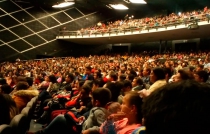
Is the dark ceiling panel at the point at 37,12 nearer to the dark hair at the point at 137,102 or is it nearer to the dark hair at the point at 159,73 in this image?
the dark hair at the point at 159,73

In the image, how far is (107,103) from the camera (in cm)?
274

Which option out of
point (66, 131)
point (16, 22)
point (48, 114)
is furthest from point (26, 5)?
point (66, 131)

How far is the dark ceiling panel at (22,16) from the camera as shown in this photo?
19.3 m

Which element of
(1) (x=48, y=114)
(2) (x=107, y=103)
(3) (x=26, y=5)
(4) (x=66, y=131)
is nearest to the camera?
(2) (x=107, y=103)

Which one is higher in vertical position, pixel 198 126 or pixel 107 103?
pixel 198 126

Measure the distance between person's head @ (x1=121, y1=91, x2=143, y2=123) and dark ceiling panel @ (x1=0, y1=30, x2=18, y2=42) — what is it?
18510mm

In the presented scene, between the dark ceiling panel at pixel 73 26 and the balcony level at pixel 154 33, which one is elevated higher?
the dark ceiling panel at pixel 73 26

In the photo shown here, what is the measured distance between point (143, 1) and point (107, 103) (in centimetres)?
1752

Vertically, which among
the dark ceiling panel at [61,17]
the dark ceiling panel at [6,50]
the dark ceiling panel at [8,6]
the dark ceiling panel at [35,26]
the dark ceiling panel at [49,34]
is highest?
the dark ceiling panel at [8,6]

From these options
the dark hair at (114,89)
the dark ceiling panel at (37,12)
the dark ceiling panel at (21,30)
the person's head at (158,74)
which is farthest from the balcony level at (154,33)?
the dark hair at (114,89)

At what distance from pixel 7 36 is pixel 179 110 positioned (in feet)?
65.4

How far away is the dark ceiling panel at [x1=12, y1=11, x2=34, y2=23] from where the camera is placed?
19.3 m

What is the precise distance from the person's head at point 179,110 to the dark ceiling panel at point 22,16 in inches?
803

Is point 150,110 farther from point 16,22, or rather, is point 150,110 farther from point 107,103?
point 16,22
